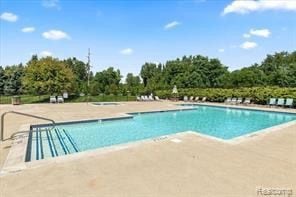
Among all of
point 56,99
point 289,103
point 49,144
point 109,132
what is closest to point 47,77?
point 56,99

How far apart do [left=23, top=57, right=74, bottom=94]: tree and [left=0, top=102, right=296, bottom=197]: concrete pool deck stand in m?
15.8

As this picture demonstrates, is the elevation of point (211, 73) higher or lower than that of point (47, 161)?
higher

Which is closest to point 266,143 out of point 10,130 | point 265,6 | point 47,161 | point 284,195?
point 284,195

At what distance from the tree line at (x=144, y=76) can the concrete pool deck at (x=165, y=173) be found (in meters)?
16.3

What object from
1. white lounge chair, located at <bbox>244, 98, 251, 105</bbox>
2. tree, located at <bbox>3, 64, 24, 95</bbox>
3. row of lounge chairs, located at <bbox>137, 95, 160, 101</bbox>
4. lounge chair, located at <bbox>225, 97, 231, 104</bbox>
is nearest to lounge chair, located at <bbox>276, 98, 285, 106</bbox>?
white lounge chair, located at <bbox>244, 98, 251, 105</bbox>

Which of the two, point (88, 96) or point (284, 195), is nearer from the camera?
point (284, 195)

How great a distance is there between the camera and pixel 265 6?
1473cm

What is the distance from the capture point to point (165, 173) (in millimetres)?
4309

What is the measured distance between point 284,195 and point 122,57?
3110 cm

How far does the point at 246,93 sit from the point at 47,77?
16.3m

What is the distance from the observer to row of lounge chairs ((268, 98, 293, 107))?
15609mm

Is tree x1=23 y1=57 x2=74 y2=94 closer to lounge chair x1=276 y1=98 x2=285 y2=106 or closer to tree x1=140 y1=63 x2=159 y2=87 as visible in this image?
lounge chair x1=276 y1=98 x2=285 y2=106

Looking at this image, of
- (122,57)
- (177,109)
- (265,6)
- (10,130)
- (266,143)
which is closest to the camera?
(266,143)

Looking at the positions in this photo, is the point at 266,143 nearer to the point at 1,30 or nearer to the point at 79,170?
the point at 79,170
